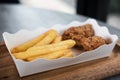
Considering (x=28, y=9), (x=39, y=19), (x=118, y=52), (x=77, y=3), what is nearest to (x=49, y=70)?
(x=118, y=52)

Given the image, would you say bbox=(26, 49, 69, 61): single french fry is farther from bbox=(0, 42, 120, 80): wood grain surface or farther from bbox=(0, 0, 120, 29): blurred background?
bbox=(0, 0, 120, 29): blurred background

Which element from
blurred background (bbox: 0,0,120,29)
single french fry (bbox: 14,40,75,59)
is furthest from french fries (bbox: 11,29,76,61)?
blurred background (bbox: 0,0,120,29)

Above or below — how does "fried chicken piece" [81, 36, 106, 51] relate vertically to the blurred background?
above

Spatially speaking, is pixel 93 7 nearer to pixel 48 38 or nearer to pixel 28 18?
pixel 28 18

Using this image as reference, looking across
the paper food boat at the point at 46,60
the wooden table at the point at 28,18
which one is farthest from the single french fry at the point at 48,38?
the wooden table at the point at 28,18

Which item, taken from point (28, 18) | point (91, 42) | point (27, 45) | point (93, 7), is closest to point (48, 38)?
point (27, 45)

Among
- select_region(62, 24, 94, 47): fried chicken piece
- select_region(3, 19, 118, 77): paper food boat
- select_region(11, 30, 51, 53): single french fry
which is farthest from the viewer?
select_region(62, 24, 94, 47): fried chicken piece
